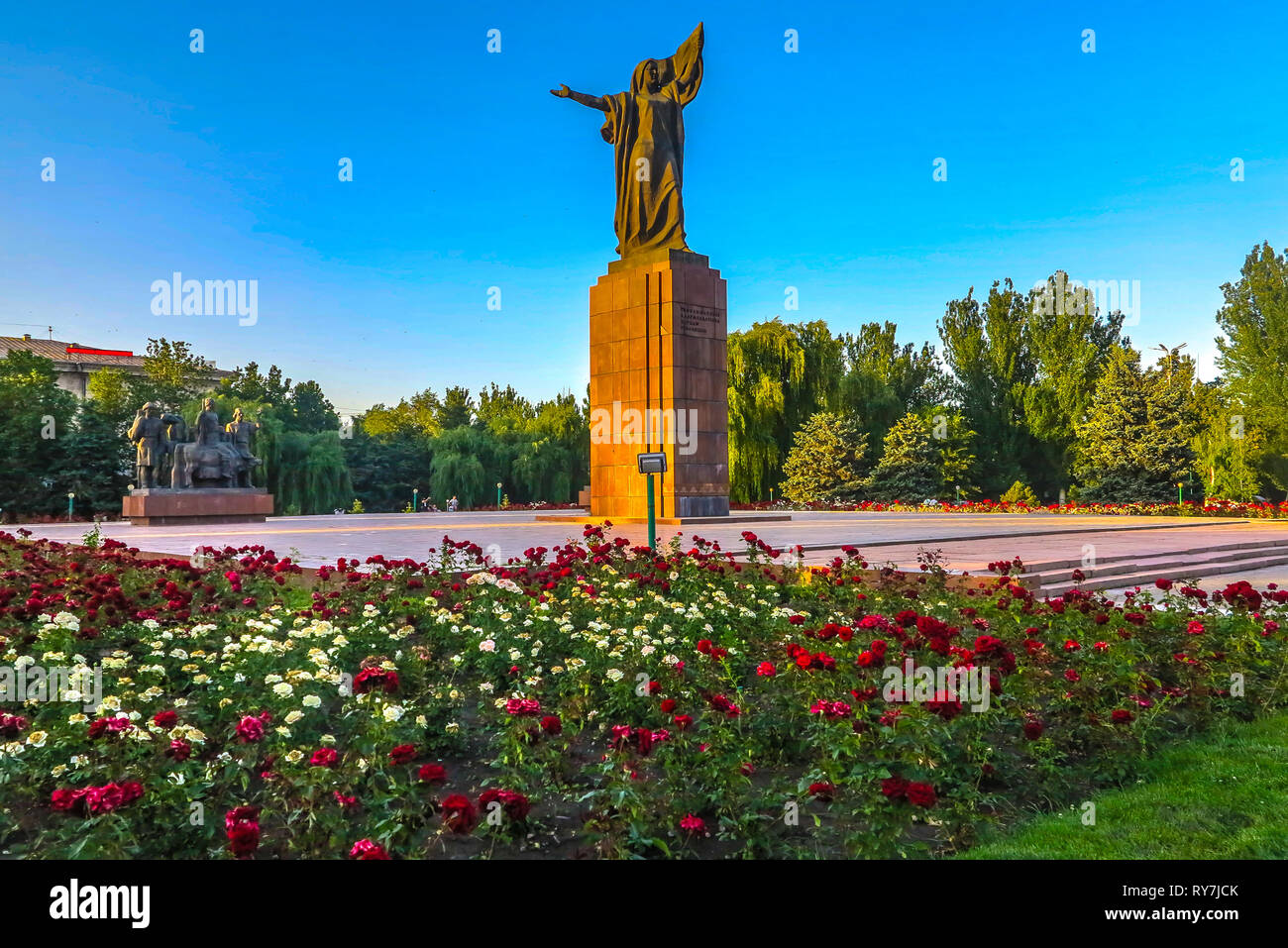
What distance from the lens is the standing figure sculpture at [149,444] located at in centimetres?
2069

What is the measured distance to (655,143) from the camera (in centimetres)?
1742

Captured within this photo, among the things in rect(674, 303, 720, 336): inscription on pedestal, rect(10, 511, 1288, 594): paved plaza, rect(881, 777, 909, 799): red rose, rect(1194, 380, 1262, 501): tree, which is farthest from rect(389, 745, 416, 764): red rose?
rect(1194, 380, 1262, 501): tree

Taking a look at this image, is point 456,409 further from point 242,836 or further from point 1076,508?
point 242,836

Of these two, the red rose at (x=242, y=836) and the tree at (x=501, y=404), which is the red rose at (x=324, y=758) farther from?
the tree at (x=501, y=404)

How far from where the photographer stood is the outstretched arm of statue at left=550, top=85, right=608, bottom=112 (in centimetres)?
1734

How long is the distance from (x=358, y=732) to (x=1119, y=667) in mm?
3456

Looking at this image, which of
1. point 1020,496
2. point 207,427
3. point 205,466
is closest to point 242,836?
point 205,466

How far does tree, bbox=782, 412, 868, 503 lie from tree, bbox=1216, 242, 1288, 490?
14058 millimetres

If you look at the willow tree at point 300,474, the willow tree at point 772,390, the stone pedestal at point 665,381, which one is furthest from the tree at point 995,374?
the willow tree at point 300,474

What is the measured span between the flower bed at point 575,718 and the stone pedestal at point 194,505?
15180mm

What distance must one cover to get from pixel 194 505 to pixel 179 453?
1.36 m

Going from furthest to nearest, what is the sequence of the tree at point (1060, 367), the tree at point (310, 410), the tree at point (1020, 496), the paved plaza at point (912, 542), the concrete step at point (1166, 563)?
the tree at point (310, 410), the tree at point (1060, 367), the tree at point (1020, 496), the paved plaza at point (912, 542), the concrete step at point (1166, 563)
